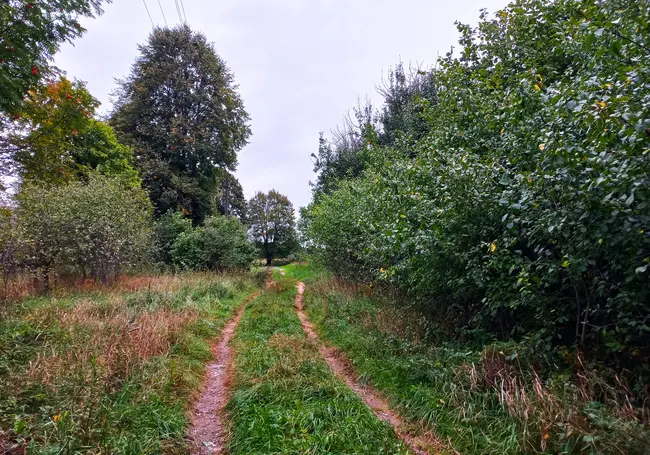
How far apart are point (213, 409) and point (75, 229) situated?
8.28m

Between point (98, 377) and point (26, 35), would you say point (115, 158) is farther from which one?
point (98, 377)

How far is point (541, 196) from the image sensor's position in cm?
333

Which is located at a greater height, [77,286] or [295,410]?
[77,286]

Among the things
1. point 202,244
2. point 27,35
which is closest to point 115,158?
point 202,244

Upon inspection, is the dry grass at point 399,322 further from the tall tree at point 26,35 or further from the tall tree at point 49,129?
the tall tree at point 49,129

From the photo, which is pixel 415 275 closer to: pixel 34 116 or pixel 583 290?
pixel 583 290

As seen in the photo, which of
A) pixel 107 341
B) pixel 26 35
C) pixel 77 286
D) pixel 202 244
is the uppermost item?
pixel 26 35

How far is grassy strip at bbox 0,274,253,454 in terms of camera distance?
9.91 feet

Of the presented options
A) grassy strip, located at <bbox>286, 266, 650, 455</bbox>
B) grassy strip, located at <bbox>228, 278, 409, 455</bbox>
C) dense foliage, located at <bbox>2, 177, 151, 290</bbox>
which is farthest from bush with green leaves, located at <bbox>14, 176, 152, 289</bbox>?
grassy strip, located at <bbox>286, 266, 650, 455</bbox>

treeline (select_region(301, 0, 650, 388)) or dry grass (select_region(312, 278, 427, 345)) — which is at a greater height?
treeline (select_region(301, 0, 650, 388))

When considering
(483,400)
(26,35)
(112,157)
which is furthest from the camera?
(112,157)

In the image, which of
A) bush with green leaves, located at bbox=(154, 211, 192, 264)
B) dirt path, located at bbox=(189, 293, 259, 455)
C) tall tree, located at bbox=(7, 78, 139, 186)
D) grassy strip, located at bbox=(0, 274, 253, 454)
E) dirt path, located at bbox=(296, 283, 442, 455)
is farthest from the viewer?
bush with green leaves, located at bbox=(154, 211, 192, 264)

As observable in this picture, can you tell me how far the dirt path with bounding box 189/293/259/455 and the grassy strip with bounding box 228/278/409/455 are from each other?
0.55 ft

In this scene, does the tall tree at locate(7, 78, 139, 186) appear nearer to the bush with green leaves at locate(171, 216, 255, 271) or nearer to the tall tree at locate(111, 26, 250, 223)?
the bush with green leaves at locate(171, 216, 255, 271)
